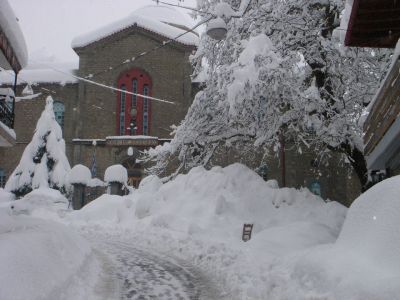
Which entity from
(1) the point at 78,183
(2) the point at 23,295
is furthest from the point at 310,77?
(1) the point at 78,183

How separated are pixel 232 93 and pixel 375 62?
16.3ft

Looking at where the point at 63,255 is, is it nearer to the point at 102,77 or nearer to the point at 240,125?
the point at 240,125

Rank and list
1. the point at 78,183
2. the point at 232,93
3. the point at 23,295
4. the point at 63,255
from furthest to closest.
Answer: the point at 78,183 → the point at 232,93 → the point at 63,255 → the point at 23,295

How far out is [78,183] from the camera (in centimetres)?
2653

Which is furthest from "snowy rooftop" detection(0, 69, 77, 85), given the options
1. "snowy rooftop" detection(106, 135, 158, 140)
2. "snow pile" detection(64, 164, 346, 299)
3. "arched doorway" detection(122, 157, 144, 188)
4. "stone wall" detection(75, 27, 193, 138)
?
"snow pile" detection(64, 164, 346, 299)

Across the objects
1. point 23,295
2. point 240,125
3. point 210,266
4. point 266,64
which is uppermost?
point 266,64

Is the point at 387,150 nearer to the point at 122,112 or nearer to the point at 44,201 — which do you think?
the point at 44,201

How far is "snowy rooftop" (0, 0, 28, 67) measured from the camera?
11.0 meters

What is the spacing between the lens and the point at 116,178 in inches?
992

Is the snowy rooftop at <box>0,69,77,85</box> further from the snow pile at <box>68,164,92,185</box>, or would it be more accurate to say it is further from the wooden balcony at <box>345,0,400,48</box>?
the wooden balcony at <box>345,0,400,48</box>

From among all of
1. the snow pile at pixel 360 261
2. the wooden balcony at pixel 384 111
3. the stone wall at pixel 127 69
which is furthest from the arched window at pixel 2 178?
the snow pile at pixel 360 261

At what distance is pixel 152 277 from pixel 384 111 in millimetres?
5499

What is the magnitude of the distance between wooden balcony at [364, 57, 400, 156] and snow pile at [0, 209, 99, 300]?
19.6ft

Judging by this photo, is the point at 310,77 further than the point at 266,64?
Yes
